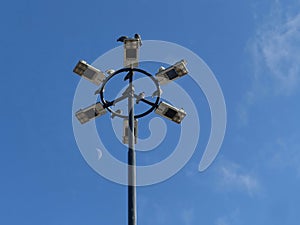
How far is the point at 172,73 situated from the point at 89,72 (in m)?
1.38

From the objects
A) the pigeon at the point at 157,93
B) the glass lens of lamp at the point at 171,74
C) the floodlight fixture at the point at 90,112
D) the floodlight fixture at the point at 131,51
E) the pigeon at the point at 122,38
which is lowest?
the floodlight fixture at the point at 90,112

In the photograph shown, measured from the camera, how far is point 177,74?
11062mm

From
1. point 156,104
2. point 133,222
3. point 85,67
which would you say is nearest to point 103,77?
point 85,67

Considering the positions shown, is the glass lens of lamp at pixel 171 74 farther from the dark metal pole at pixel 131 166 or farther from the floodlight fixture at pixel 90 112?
the floodlight fixture at pixel 90 112

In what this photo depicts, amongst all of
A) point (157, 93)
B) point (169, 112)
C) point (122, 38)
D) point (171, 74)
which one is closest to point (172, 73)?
point (171, 74)

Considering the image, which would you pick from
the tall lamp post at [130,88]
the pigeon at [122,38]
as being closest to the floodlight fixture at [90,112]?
the tall lamp post at [130,88]

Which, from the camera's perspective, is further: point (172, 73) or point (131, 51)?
point (172, 73)

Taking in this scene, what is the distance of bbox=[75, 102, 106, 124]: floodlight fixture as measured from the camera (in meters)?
10.9

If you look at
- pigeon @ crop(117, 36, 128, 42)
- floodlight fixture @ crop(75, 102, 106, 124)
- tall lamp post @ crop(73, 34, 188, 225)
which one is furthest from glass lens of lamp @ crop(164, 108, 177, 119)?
pigeon @ crop(117, 36, 128, 42)

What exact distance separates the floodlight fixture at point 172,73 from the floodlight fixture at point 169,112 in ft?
1.74

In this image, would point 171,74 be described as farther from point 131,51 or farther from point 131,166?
point 131,166

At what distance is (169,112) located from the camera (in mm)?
10805

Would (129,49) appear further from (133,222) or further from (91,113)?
(133,222)

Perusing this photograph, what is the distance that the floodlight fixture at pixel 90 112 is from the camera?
10852 millimetres
